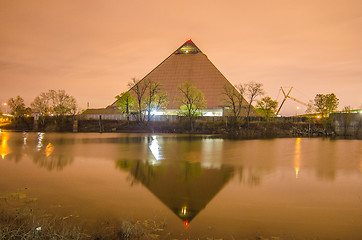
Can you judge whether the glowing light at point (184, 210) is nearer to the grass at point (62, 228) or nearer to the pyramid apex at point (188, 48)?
the grass at point (62, 228)

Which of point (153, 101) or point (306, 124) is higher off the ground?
point (153, 101)

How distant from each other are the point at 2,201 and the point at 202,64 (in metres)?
73.0

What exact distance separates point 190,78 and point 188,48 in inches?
534

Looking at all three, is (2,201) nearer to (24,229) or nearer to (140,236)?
(24,229)

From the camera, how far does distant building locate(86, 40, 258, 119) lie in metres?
68.1

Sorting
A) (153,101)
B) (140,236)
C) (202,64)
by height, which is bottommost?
(140,236)

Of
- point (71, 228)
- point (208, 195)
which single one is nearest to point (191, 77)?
point (208, 195)

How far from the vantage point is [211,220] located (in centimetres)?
651

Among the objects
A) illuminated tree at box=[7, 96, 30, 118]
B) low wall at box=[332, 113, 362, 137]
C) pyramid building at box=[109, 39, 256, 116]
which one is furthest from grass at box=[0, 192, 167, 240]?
illuminated tree at box=[7, 96, 30, 118]

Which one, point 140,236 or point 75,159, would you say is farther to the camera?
point 75,159

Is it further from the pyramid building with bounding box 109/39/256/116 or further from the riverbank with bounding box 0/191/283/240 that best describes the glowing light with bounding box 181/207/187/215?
the pyramid building with bounding box 109/39/256/116

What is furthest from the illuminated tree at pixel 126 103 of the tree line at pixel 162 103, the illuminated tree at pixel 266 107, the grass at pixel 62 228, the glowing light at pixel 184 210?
the grass at pixel 62 228

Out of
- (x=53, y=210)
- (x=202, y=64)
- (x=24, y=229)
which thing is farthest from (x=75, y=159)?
(x=202, y=64)

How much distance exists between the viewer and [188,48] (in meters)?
84.5
